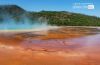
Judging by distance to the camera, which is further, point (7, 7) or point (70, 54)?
point (7, 7)

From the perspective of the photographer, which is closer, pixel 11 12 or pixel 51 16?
pixel 11 12

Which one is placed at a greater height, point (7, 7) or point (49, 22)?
point (7, 7)

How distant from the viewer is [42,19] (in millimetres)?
31266

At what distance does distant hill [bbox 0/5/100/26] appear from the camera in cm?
2838

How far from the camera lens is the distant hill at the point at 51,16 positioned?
2838 cm

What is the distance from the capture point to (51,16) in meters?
34.6

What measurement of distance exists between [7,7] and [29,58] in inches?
911

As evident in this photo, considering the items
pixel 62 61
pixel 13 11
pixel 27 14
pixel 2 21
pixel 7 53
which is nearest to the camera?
pixel 62 61

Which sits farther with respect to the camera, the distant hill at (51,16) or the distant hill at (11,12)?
the distant hill at (51,16)

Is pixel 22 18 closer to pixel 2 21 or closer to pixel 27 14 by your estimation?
pixel 27 14

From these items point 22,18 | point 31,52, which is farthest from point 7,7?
point 31,52

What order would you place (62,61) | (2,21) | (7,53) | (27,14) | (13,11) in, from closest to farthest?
(62,61), (7,53), (2,21), (13,11), (27,14)

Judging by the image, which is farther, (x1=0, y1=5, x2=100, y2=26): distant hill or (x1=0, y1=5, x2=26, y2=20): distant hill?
(x1=0, y1=5, x2=100, y2=26): distant hill

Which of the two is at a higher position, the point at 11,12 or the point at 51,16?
the point at 11,12
